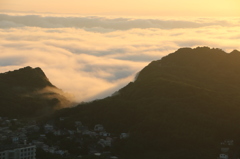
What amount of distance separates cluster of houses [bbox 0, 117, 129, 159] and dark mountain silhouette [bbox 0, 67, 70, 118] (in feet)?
24.0

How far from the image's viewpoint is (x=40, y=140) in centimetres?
9550

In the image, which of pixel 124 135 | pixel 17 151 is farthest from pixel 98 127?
pixel 17 151

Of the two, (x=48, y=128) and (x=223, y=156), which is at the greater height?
(x=48, y=128)

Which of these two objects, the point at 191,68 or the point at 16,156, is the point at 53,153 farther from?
the point at 191,68

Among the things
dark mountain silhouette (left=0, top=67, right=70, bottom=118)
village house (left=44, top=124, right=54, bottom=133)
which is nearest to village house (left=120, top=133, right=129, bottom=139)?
village house (left=44, top=124, right=54, bottom=133)

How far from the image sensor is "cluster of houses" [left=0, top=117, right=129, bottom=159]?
303ft

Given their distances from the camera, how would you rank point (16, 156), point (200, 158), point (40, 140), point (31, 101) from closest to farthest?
point (16, 156)
point (200, 158)
point (40, 140)
point (31, 101)

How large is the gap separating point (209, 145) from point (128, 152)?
11013 millimetres

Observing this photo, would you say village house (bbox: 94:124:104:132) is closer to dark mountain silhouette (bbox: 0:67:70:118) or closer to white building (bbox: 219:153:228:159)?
dark mountain silhouette (bbox: 0:67:70:118)

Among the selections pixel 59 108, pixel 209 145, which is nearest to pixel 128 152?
pixel 209 145

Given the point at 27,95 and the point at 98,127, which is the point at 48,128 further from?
the point at 27,95

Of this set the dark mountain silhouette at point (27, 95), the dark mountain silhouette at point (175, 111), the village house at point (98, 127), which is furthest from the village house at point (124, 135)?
the dark mountain silhouette at point (27, 95)

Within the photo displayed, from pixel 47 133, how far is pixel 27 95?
24.8 m

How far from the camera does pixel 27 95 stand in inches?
4855
